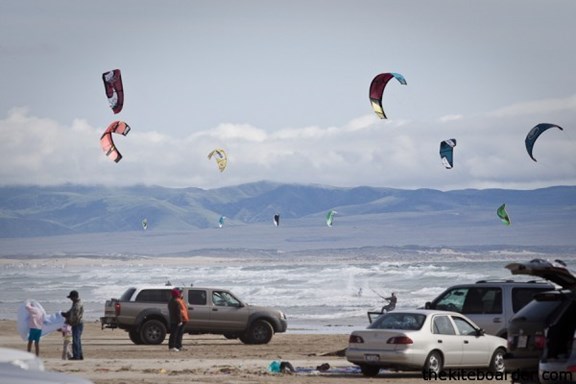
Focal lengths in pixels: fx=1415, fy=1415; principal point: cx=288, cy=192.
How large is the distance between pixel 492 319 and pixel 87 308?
38555mm

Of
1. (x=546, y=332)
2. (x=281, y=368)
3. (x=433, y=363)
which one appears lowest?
(x=281, y=368)

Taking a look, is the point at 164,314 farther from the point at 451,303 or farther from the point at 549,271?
the point at 549,271

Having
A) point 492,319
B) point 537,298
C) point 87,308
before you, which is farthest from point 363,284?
A: point 537,298

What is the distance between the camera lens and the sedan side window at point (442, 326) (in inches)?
921

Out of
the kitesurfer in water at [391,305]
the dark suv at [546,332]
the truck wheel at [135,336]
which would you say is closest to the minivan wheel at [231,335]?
the truck wheel at [135,336]

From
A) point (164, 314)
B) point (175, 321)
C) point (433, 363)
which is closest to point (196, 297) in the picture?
point (164, 314)

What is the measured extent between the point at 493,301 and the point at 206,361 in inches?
226

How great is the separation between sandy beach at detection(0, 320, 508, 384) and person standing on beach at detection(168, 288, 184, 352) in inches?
10.3

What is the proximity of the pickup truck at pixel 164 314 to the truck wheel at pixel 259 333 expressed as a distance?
44mm

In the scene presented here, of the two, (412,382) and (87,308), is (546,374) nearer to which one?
(412,382)

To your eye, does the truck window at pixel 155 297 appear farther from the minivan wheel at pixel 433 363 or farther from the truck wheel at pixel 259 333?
the minivan wheel at pixel 433 363

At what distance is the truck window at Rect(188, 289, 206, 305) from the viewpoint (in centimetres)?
3356

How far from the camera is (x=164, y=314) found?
3341 centimetres

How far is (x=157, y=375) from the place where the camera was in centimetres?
2395
